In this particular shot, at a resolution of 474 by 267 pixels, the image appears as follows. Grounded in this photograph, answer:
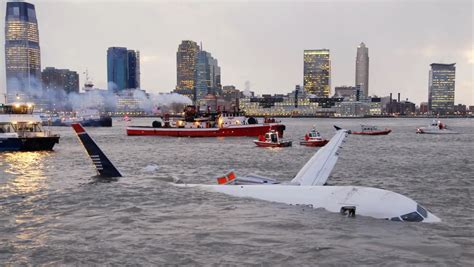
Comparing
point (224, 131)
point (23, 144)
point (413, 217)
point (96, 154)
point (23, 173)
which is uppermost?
point (96, 154)

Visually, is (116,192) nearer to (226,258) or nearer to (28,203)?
(28,203)

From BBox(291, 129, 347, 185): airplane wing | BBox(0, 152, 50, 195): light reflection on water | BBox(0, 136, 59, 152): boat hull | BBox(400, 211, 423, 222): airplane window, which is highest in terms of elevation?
BBox(291, 129, 347, 185): airplane wing

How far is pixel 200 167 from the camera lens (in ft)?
167

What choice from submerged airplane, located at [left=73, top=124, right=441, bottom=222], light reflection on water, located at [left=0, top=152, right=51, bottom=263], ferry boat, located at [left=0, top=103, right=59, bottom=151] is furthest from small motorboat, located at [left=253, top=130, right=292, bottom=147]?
submerged airplane, located at [left=73, top=124, right=441, bottom=222]

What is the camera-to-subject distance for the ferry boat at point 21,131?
67250mm

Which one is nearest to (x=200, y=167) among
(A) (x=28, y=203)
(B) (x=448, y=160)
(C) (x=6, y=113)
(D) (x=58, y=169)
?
(D) (x=58, y=169)

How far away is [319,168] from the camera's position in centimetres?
2781

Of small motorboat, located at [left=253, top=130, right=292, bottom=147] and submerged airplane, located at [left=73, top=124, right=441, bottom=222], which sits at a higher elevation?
submerged airplane, located at [left=73, top=124, right=441, bottom=222]

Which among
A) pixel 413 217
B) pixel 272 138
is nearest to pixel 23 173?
pixel 413 217

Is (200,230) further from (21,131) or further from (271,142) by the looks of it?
(21,131)

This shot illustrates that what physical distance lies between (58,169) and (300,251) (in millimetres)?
39247

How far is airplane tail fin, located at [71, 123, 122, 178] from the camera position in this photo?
3209cm

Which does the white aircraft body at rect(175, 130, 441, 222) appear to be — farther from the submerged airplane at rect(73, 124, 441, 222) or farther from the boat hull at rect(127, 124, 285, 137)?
the boat hull at rect(127, 124, 285, 137)

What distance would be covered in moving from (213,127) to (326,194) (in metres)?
102
